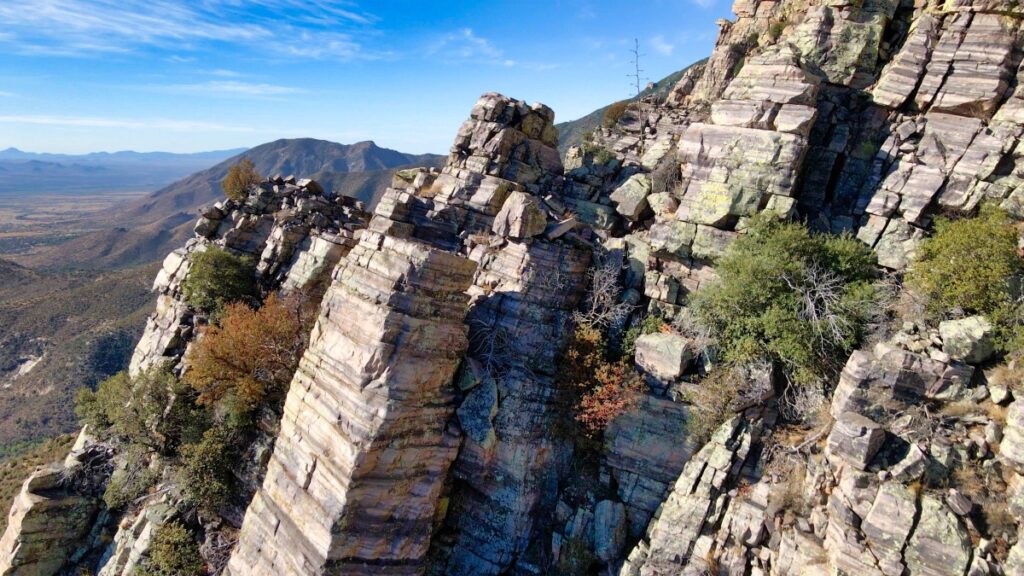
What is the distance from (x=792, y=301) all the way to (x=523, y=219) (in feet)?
36.1

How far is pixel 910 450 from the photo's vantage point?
14391 millimetres

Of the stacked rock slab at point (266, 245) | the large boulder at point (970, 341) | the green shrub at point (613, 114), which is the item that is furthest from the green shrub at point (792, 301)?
the green shrub at point (613, 114)

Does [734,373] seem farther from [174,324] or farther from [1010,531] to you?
[174,324]

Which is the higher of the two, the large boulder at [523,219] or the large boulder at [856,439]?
the large boulder at [523,219]

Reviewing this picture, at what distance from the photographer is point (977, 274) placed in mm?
16359

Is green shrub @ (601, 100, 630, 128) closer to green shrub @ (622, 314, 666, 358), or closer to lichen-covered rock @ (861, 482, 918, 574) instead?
green shrub @ (622, 314, 666, 358)

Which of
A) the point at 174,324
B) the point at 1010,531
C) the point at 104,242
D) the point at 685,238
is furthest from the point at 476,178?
the point at 104,242

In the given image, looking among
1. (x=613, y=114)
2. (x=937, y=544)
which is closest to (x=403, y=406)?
(x=937, y=544)

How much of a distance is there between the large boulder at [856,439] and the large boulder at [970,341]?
3.56 meters

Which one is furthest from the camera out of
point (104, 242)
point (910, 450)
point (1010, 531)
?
point (104, 242)

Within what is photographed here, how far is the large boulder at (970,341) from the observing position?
15.6 m

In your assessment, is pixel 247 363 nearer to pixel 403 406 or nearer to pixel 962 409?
pixel 403 406

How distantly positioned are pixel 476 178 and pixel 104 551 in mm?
25811

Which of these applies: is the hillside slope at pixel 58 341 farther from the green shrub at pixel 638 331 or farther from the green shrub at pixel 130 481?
the green shrub at pixel 638 331
